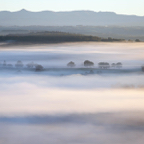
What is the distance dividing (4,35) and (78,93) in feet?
Result: 68.7

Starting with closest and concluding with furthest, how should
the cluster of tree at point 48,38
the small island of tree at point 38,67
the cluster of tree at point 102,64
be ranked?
1. the small island of tree at point 38,67
2. the cluster of tree at point 102,64
3. the cluster of tree at point 48,38

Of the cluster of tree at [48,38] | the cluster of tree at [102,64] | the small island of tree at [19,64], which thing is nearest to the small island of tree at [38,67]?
the small island of tree at [19,64]

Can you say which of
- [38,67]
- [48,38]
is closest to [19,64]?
[38,67]

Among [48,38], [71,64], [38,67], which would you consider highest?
[48,38]

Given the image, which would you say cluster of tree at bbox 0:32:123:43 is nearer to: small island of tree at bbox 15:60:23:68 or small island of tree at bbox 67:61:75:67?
small island of tree at bbox 15:60:23:68

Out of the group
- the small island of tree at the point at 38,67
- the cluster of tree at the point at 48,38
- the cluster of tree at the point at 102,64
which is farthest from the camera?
the cluster of tree at the point at 48,38

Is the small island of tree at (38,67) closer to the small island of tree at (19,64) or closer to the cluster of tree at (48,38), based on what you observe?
the small island of tree at (19,64)

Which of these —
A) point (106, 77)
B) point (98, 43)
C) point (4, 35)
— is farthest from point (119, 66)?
point (4, 35)

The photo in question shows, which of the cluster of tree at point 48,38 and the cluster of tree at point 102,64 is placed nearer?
the cluster of tree at point 102,64

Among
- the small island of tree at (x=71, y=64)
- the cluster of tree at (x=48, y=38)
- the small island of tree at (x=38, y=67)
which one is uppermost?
the cluster of tree at (x=48, y=38)

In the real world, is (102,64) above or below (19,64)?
below

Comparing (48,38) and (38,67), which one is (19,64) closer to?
(38,67)

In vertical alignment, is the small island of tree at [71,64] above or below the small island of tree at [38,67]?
above

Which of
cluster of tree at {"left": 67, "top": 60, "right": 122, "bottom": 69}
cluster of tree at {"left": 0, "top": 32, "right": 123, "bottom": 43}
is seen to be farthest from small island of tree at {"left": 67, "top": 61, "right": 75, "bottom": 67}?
cluster of tree at {"left": 0, "top": 32, "right": 123, "bottom": 43}
